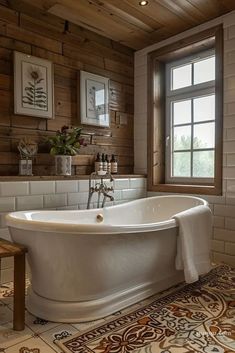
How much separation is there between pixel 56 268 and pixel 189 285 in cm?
111

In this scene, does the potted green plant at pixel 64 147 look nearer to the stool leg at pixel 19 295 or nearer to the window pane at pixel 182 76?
the stool leg at pixel 19 295

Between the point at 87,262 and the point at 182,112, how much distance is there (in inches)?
86.1

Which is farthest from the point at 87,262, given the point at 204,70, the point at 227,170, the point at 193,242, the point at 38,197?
the point at 204,70

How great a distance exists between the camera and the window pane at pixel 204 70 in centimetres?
289

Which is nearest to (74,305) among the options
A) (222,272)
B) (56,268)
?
(56,268)

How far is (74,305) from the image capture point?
1.62 m

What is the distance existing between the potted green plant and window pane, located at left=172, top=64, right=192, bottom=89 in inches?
53.8

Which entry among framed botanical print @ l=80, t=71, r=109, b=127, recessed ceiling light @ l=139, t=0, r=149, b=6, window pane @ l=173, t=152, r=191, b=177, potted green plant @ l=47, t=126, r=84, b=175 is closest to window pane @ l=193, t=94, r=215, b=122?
window pane @ l=173, t=152, r=191, b=177

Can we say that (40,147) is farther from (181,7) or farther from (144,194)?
(181,7)

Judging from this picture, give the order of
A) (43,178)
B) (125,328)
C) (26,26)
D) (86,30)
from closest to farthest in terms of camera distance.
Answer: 1. (125,328)
2. (43,178)
3. (26,26)
4. (86,30)

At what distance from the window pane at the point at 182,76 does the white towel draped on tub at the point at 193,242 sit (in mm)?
1587

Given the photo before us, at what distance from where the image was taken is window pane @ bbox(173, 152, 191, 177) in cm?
308

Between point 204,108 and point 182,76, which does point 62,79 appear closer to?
point 182,76

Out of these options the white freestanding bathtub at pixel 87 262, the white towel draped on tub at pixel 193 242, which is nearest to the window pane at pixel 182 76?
the white towel draped on tub at pixel 193 242
